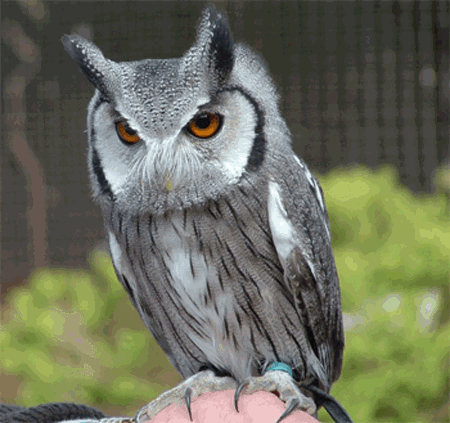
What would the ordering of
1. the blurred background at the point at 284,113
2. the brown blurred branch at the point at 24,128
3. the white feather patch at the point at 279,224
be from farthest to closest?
1. the brown blurred branch at the point at 24,128
2. the blurred background at the point at 284,113
3. the white feather patch at the point at 279,224

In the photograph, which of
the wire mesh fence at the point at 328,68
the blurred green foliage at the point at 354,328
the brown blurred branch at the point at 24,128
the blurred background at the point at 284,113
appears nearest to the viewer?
the blurred green foliage at the point at 354,328

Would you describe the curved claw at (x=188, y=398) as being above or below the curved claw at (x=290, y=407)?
above

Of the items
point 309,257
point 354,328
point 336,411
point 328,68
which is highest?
point 328,68

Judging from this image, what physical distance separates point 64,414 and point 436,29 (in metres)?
3.26

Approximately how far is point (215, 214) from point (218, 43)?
0.91 ft

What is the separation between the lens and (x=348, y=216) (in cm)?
256

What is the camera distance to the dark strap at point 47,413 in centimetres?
83

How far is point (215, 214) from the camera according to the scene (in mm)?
1016

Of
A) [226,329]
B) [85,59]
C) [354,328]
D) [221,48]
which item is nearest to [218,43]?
[221,48]

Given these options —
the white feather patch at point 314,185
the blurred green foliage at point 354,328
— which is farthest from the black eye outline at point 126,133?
the blurred green foliage at point 354,328

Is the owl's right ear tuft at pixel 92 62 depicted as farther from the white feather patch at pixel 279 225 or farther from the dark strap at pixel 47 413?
the dark strap at pixel 47 413

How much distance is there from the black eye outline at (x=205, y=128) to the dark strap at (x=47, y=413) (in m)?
0.46

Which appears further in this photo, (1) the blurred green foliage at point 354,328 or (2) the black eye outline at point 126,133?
(1) the blurred green foliage at point 354,328

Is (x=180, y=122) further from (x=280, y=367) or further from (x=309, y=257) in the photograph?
(x=280, y=367)
